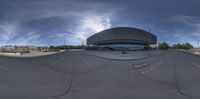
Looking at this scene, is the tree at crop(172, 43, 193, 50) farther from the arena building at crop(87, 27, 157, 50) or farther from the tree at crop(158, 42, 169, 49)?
the arena building at crop(87, 27, 157, 50)

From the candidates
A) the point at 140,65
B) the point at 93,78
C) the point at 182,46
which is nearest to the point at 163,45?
the point at 182,46

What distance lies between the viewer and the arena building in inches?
100

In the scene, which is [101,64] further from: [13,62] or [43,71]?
[13,62]

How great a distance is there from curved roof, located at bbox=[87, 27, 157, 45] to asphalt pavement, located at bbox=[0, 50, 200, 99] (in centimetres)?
56

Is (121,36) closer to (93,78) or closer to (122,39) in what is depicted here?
(122,39)

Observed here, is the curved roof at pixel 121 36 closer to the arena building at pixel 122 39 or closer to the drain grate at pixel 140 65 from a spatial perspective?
the arena building at pixel 122 39

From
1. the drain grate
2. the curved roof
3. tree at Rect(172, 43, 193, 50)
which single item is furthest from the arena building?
the drain grate

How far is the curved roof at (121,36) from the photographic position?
2539 millimetres

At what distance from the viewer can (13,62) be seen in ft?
12.7

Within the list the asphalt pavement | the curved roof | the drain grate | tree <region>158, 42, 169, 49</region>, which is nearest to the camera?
the curved roof

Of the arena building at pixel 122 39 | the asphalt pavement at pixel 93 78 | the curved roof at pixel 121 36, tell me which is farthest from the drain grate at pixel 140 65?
the curved roof at pixel 121 36

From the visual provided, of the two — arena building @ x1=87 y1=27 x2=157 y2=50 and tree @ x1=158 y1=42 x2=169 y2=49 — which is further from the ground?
arena building @ x1=87 y1=27 x2=157 y2=50

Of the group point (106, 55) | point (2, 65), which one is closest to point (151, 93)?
point (106, 55)

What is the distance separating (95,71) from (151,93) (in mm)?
902
